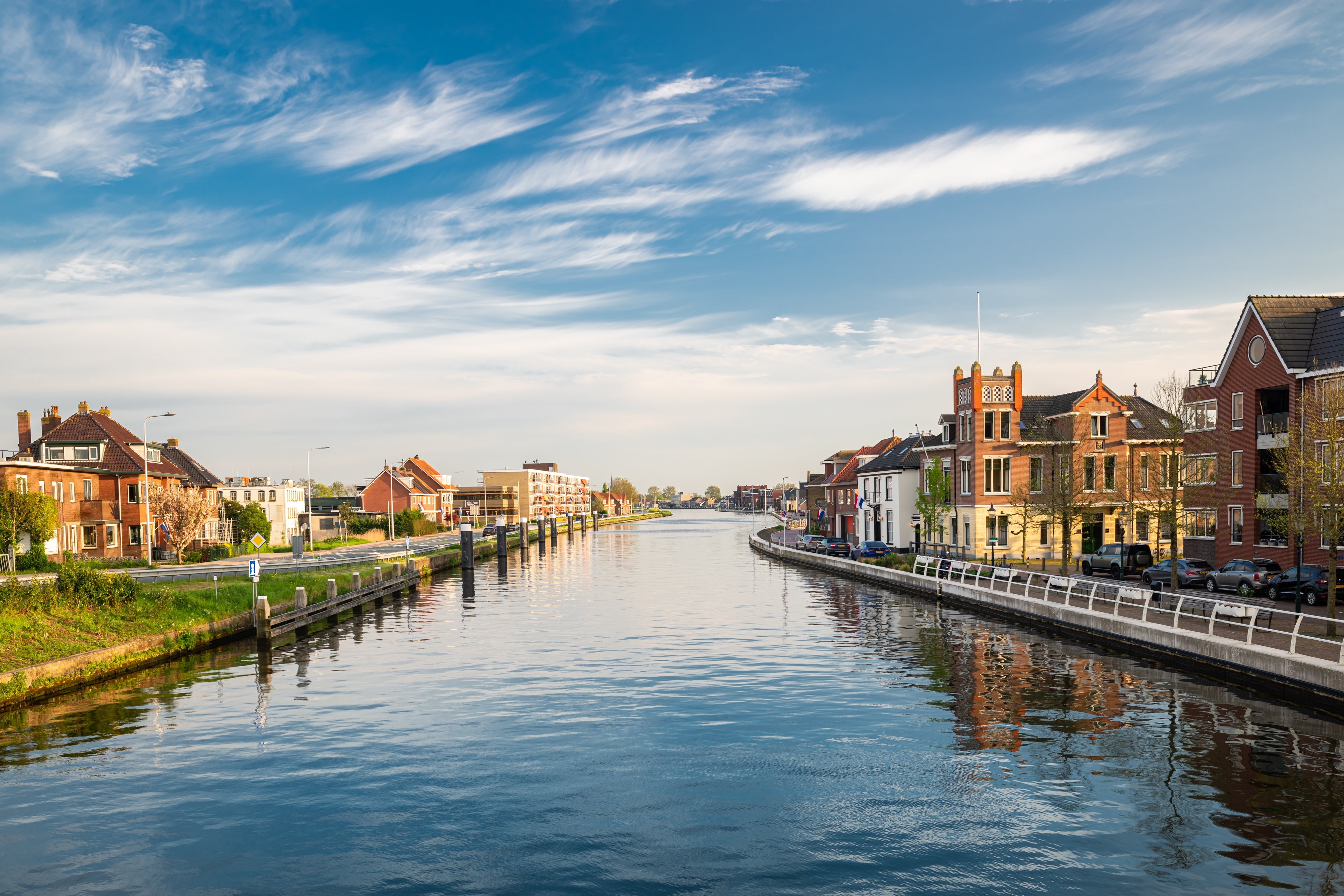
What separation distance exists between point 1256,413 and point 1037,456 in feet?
68.6

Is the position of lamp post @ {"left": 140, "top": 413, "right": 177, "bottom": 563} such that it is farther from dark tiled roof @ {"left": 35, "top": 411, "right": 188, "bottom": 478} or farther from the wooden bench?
the wooden bench

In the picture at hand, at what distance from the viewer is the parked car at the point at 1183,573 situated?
48312 millimetres

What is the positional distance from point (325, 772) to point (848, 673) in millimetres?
18459

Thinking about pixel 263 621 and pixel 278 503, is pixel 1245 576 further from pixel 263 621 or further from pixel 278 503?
pixel 278 503

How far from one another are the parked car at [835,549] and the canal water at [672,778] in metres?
51.5

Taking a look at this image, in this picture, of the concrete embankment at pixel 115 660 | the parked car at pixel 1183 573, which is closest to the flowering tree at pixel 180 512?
the concrete embankment at pixel 115 660

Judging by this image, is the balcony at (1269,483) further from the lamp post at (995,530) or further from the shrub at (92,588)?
the shrub at (92,588)

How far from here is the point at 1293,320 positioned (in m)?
52.6

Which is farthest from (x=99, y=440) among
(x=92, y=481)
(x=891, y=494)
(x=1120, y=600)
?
(x=1120, y=600)

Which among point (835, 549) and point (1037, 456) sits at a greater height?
point (1037, 456)

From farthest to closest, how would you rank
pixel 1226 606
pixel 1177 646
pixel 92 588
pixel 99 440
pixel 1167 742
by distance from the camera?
1. pixel 99 440
2. pixel 92 588
3. pixel 1226 606
4. pixel 1177 646
5. pixel 1167 742

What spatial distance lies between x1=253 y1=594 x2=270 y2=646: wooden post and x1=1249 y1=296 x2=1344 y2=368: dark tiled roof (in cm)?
5720

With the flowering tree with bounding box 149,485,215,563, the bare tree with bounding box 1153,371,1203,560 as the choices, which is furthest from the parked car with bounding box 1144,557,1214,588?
the flowering tree with bounding box 149,485,215,563

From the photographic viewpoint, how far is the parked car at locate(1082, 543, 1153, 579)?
5497 cm
